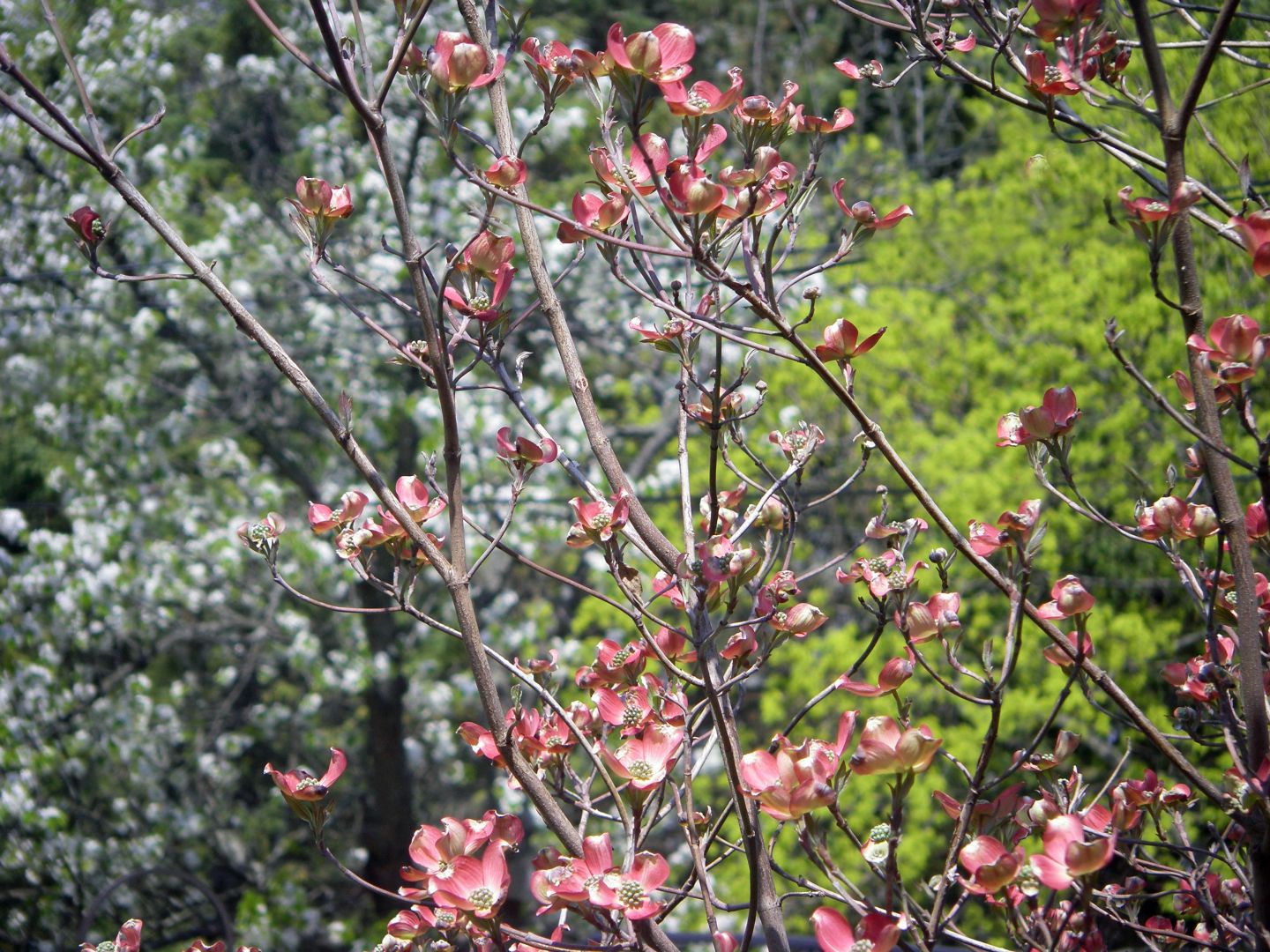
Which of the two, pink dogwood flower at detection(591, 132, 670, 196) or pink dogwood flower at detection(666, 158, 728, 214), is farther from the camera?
pink dogwood flower at detection(591, 132, 670, 196)

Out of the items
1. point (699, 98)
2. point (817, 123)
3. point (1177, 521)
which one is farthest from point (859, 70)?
point (1177, 521)

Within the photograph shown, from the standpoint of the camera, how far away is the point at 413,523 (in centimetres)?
91

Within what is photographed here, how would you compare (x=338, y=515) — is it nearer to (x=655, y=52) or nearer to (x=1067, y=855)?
(x=655, y=52)

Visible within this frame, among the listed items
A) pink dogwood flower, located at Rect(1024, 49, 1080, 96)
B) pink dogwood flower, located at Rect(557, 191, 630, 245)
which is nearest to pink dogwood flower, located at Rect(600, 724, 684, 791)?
pink dogwood flower, located at Rect(557, 191, 630, 245)

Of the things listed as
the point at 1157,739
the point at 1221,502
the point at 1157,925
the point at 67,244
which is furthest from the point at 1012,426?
the point at 67,244

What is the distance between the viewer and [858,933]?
75 cm

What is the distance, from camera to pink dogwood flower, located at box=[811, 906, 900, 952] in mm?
715

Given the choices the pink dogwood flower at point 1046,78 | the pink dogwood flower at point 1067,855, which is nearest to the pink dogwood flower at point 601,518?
the pink dogwood flower at point 1067,855

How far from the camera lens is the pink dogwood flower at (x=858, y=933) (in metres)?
0.72

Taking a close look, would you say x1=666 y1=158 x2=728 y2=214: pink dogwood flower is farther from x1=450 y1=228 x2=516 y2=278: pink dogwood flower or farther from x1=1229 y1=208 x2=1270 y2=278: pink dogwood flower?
x1=1229 y1=208 x2=1270 y2=278: pink dogwood flower

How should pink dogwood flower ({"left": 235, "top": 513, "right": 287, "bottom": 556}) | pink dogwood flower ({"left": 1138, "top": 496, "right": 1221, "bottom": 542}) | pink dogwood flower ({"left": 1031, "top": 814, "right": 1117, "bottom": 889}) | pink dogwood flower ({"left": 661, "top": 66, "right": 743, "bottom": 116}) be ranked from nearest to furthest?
pink dogwood flower ({"left": 1031, "top": 814, "right": 1117, "bottom": 889}), pink dogwood flower ({"left": 661, "top": 66, "right": 743, "bottom": 116}), pink dogwood flower ({"left": 1138, "top": 496, "right": 1221, "bottom": 542}), pink dogwood flower ({"left": 235, "top": 513, "right": 287, "bottom": 556})

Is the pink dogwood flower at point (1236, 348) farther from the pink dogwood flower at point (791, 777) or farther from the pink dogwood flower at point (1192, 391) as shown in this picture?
the pink dogwood flower at point (791, 777)

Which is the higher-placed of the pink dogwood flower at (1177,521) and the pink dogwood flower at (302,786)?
the pink dogwood flower at (302,786)

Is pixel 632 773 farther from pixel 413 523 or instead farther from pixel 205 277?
pixel 205 277
